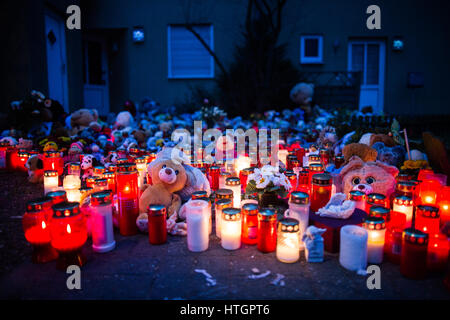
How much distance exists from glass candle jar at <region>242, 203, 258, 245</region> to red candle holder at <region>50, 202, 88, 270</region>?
0.92 metres

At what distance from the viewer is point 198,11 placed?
9.27 metres

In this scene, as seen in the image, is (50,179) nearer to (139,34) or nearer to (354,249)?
(354,249)

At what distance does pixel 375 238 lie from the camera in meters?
1.79

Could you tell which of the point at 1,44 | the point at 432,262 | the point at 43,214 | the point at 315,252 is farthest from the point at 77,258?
the point at 1,44

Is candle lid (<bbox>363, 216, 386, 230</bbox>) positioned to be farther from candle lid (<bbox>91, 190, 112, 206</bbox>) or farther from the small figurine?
candle lid (<bbox>91, 190, 112, 206</bbox>)

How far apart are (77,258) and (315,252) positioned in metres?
1.31

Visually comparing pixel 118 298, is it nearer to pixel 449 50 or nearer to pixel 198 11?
pixel 198 11

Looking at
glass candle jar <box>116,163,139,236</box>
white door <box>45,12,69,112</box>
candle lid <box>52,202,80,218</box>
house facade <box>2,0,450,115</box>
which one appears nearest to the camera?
candle lid <box>52,202,80,218</box>

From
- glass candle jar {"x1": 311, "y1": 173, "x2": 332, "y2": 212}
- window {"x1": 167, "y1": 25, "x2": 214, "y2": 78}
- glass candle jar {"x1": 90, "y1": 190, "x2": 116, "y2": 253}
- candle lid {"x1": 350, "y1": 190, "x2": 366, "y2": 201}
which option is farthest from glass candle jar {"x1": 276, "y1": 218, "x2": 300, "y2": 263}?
window {"x1": 167, "y1": 25, "x2": 214, "y2": 78}

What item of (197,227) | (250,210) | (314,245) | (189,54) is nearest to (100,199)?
(197,227)

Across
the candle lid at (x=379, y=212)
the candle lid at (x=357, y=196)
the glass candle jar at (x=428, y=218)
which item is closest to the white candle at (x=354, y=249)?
the candle lid at (x=379, y=212)

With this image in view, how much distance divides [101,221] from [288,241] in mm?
1091

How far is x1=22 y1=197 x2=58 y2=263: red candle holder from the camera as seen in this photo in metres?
1.76

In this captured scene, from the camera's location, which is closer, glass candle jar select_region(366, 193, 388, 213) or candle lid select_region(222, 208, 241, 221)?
candle lid select_region(222, 208, 241, 221)
